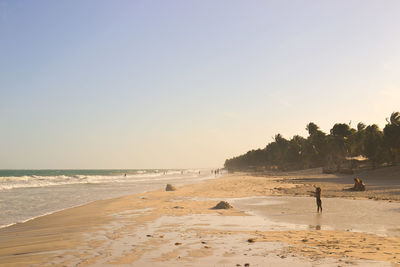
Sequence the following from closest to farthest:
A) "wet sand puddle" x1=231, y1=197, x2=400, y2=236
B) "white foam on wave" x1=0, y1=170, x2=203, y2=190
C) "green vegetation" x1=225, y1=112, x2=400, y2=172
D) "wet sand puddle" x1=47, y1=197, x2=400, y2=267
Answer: "wet sand puddle" x1=47, y1=197, x2=400, y2=267
"wet sand puddle" x1=231, y1=197, x2=400, y2=236
"white foam on wave" x1=0, y1=170, x2=203, y2=190
"green vegetation" x1=225, y1=112, x2=400, y2=172

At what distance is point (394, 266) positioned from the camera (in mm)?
7840

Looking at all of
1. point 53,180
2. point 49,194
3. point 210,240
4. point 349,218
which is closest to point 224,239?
point 210,240

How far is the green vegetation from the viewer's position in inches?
2571

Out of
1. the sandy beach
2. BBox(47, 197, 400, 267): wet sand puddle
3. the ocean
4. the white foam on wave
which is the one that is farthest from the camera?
the white foam on wave

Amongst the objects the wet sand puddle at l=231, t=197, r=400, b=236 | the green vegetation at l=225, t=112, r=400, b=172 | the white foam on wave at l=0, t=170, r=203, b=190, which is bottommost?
the white foam on wave at l=0, t=170, r=203, b=190

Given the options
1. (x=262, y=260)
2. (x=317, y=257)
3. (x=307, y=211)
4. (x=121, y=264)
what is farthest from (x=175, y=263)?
(x=307, y=211)

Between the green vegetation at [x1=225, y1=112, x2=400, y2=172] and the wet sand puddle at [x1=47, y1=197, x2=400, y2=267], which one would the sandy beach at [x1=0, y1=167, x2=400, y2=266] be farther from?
the green vegetation at [x1=225, y1=112, x2=400, y2=172]

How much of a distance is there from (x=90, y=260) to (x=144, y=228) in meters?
5.28

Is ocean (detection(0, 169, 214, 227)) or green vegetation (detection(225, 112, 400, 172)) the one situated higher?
green vegetation (detection(225, 112, 400, 172))

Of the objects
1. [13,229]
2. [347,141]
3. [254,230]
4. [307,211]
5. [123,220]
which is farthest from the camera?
[347,141]

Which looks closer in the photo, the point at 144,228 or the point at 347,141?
the point at 144,228

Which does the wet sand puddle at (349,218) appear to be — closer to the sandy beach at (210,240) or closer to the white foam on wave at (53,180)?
the sandy beach at (210,240)

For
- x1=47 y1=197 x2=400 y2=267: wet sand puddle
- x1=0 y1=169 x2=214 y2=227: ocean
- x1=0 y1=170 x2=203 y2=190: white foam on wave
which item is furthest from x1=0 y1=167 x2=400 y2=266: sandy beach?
x1=0 y1=170 x2=203 y2=190: white foam on wave

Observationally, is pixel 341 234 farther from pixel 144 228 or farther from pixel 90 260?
pixel 90 260
